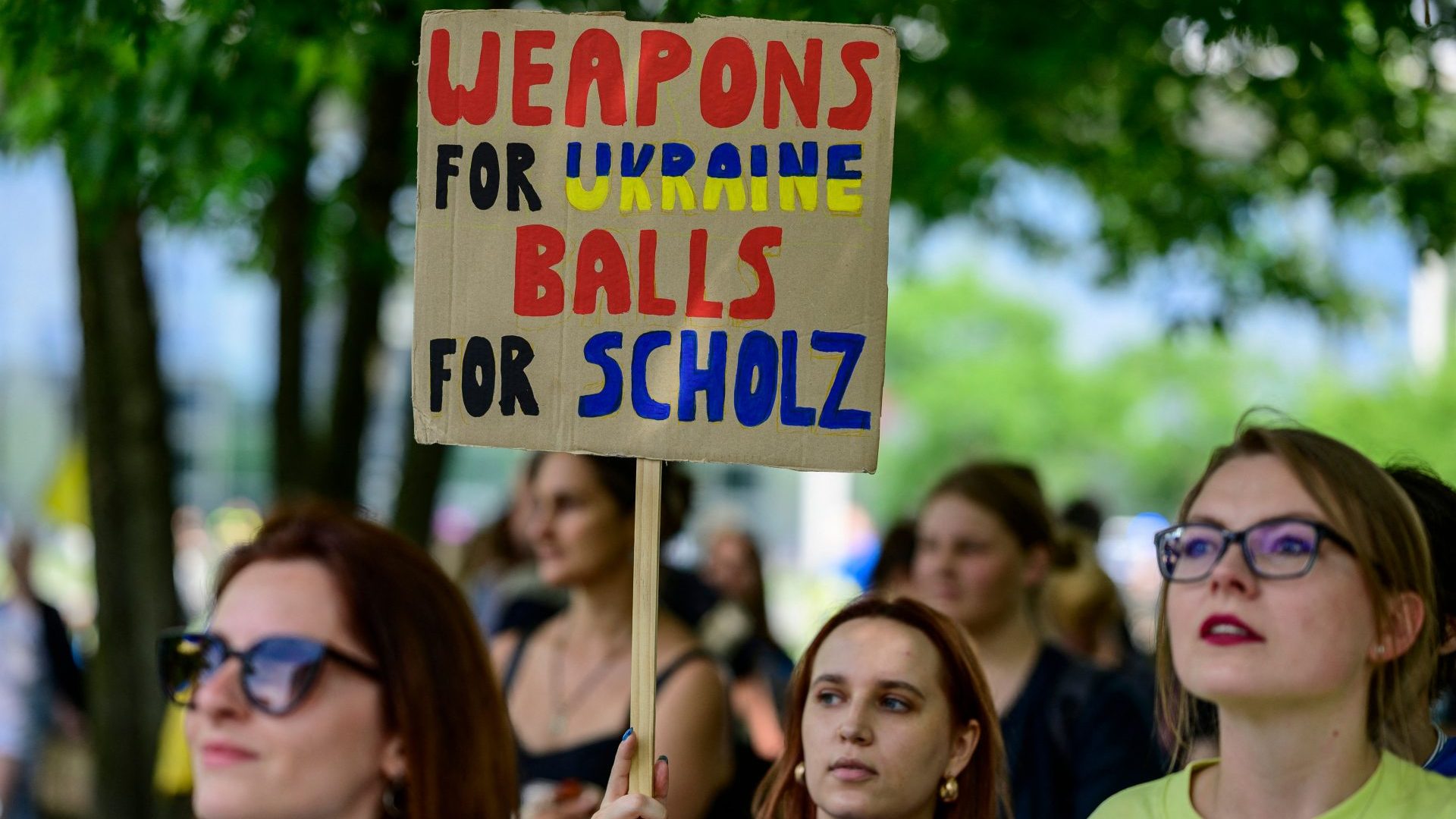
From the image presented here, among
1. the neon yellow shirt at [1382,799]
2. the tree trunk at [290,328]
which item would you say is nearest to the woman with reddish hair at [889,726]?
the neon yellow shirt at [1382,799]

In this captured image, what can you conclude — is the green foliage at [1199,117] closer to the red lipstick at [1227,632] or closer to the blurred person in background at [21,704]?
the red lipstick at [1227,632]

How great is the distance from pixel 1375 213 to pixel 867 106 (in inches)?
243

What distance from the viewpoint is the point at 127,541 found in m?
6.97

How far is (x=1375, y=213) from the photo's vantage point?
27.4ft

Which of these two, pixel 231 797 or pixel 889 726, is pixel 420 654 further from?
pixel 889 726

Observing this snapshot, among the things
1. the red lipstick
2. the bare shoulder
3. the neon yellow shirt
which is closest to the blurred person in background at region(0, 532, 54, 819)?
the bare shoulder

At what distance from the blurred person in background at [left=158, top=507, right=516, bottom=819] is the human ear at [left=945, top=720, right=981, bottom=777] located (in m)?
0.89

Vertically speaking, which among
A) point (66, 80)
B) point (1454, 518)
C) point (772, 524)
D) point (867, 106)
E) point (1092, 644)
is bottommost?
point (772, 524)

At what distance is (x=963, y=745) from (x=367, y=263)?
4711mm

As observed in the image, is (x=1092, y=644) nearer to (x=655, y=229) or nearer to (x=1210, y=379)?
(x=655, y=229)

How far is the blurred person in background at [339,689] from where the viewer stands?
94.3 inches

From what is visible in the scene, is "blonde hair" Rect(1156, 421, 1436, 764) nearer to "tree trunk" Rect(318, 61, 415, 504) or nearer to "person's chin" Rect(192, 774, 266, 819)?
"person's chin" Rect(192, 774, 266, 819)

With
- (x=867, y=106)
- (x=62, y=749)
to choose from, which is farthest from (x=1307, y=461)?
(x=62, y=749)

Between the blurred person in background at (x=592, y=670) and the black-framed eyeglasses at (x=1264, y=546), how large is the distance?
5.24ft
